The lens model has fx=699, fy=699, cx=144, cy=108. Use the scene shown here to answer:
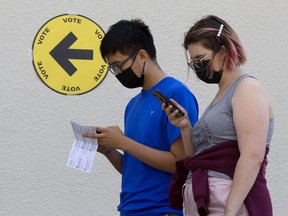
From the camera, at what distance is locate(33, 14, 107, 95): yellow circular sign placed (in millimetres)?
4723

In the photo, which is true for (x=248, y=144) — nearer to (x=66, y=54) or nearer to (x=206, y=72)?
(x=206, y=72)

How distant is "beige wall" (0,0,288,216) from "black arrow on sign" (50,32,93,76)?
0.17 meters

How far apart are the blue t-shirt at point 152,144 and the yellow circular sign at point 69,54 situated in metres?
1.51

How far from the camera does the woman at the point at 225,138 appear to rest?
2.68m

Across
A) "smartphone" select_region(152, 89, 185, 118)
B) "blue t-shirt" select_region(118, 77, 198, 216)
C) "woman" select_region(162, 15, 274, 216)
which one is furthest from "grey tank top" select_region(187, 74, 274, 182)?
"blue t-shirt" select_region(118, 77, 198, 216)

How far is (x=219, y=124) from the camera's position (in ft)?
9.12

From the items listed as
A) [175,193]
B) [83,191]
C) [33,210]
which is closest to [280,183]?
[83,191]

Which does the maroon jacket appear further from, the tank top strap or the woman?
the tank top strap

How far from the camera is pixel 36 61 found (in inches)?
186

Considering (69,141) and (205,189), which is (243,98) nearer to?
(205,189)

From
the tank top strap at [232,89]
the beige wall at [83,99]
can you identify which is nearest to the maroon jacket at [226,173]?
the tank top strap at [232,89]

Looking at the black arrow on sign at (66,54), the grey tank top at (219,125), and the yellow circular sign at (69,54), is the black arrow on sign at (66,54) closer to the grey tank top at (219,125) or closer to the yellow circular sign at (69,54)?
the yellow circular sign at (69,54)

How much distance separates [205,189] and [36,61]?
2.27m

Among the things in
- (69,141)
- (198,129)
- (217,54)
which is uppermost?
(217,54)
